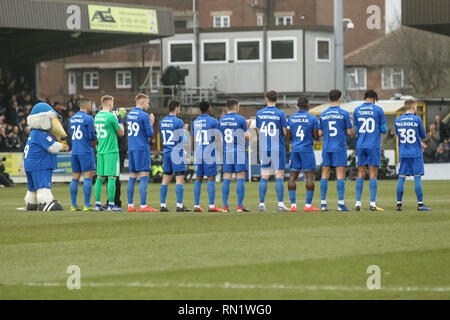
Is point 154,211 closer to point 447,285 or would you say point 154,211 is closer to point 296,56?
point 447,285

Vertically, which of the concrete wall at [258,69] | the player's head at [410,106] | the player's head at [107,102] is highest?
the concrete wall at [258,69]

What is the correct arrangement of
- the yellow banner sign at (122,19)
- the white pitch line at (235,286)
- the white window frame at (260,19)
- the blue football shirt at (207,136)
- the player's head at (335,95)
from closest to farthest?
the white pitch line at (235,286)
the player's head at (335,95)
the blue football shirt at (207,136)
the yellow banner sign at (122,19)
the white window frame at (260,19)

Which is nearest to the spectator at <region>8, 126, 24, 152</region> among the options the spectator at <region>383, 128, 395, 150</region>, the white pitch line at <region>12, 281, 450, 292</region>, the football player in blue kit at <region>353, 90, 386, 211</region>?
the spectator at <region>383, 128, 395, 150</region>

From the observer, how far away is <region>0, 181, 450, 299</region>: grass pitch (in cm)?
909

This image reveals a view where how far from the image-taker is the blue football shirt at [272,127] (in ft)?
59.4

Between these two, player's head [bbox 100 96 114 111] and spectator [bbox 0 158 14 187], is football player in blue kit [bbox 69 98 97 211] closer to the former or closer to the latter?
player's head [bbox 100 96 114 111]

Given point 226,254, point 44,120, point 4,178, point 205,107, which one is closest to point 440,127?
point 4,178

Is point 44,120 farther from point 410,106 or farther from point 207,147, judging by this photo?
point 410,106

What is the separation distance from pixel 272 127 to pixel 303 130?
62cm

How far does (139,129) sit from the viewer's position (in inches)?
731

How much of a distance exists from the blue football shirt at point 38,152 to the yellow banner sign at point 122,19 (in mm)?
23453

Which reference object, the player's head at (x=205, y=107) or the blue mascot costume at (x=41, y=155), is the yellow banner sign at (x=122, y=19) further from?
the player's head at (x=205, y=107)

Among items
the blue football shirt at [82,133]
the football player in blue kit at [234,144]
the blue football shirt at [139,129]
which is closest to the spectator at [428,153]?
the football player in blue kit at [234,144]

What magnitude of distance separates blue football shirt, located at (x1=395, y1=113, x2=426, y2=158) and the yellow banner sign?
2554 centimetres
